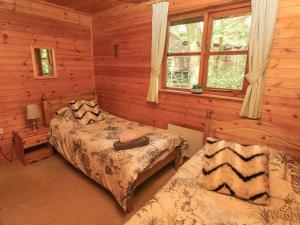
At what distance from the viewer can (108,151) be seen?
6.66ft

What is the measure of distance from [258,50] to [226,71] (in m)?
0.47

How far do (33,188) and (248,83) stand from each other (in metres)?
2.85

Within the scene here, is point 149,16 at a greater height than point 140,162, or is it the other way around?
point 149,16

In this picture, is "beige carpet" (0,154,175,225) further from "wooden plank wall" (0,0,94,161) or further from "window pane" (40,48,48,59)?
"window pane" (40,48,48,59)

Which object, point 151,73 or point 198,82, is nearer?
point 198,82

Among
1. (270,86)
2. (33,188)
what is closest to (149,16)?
(270,86)

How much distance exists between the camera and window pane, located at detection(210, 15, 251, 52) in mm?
2160

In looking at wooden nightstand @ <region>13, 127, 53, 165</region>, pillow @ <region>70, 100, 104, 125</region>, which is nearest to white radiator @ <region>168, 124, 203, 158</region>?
pillow @ <region>70, 100, 104, 125</region>

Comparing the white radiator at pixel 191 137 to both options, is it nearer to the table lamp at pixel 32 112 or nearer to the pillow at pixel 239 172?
the pillow at pixel 239 172

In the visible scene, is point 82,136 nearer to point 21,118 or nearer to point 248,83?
point 21,118

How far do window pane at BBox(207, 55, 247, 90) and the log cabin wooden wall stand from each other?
26 centimetres

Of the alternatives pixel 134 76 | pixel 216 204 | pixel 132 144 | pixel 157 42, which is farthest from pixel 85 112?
pixel 216 204

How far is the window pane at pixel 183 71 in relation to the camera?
2.63 m

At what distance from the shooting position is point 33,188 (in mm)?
2197
